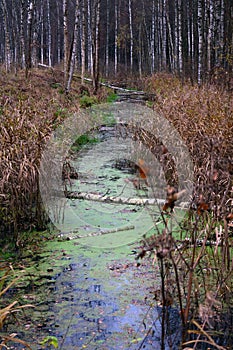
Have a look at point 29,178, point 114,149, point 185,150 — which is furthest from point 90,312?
point 114,149

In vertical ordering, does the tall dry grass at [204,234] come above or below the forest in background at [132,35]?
below

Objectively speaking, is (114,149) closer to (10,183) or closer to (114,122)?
(114,122)

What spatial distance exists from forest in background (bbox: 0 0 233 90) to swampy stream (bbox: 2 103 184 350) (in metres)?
5.78

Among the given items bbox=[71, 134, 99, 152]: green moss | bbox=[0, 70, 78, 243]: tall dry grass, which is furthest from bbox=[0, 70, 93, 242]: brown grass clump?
bbox=[71, 134, 99, 152]: green moss

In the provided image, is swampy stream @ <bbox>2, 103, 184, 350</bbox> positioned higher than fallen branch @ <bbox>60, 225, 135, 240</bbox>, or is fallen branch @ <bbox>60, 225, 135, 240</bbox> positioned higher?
fallen branch @ <bbox>60, 225, 135, 240</bbox>

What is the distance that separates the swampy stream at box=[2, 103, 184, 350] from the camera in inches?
105

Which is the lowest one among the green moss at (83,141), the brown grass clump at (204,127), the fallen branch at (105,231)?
the fallen branch at (105,231)

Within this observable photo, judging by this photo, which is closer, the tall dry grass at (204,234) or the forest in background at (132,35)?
the tall dry grass at (204,234)

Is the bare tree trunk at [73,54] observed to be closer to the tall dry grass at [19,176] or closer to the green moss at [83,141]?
the green moss at [83,141]

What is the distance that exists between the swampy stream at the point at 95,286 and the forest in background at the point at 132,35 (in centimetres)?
578

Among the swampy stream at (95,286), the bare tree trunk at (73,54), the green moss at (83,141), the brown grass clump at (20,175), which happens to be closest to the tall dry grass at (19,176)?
the brown grass clump at (20,175)

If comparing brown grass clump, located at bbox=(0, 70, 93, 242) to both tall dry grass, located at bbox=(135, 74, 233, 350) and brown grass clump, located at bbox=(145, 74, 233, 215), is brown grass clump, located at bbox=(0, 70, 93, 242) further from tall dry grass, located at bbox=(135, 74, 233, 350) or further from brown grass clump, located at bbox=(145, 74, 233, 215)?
brown grass clump, located at bbox=(145, 74, 233, 215)

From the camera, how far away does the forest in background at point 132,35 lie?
12305 mm

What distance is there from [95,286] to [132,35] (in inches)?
903
